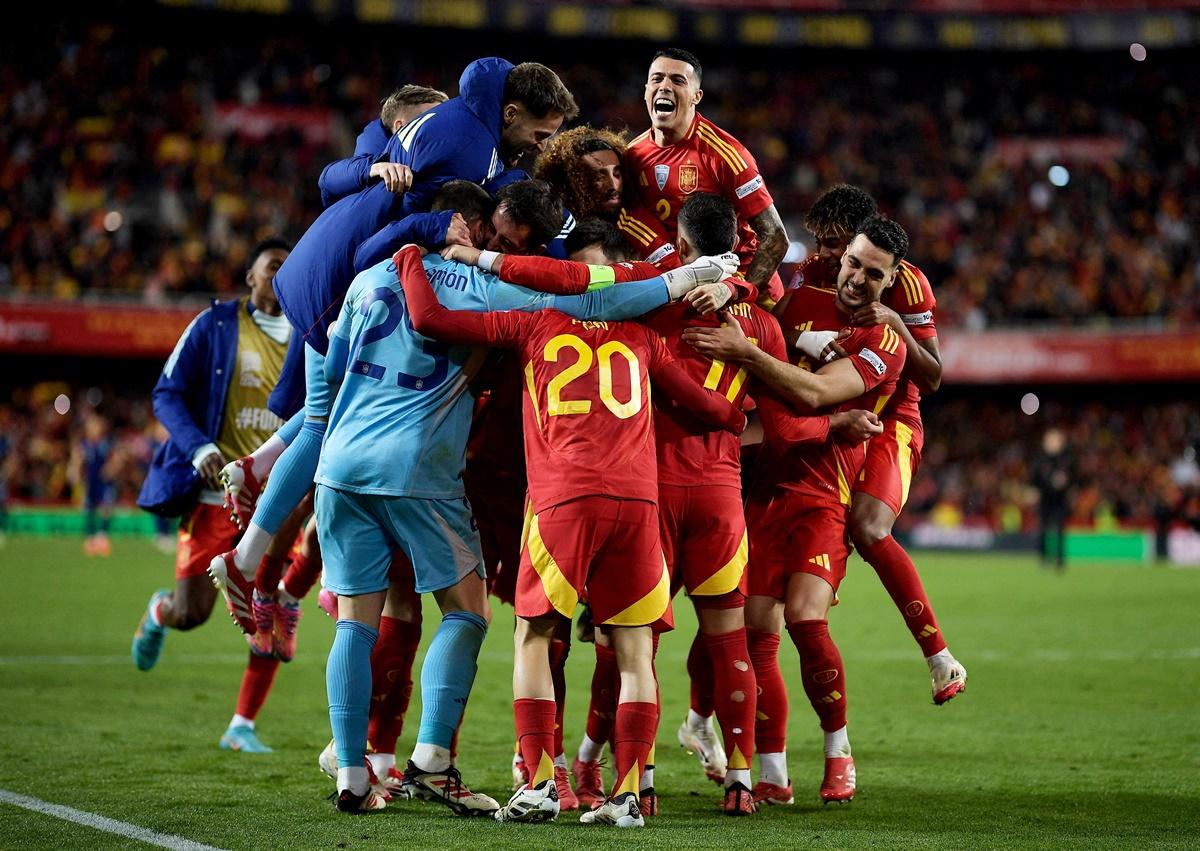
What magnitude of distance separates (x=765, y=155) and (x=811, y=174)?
49.3 inches

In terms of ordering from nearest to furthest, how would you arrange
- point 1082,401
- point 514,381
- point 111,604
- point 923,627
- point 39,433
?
point 514,381
point 923,627
point 111,604
point 39,433
point 1082,401

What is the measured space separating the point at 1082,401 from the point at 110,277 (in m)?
22.0

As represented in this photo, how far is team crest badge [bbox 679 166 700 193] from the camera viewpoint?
22.9 ft

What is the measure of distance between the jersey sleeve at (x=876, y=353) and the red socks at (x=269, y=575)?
2.82 metres

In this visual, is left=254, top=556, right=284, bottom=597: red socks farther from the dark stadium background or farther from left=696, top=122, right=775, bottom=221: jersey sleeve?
the dark stadium background

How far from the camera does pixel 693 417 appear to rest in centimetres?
596

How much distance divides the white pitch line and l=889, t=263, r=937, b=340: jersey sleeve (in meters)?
3.94

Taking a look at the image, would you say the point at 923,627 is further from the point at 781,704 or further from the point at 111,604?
the point at 111,604

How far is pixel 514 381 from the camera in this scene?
6.18m

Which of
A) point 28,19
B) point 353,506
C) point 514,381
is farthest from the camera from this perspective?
point 28,19

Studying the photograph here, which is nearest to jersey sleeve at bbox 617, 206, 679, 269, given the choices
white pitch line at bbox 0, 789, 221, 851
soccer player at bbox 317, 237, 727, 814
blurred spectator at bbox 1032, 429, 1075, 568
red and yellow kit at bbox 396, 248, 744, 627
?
soccer player at bbox 317, 237, 727, 814

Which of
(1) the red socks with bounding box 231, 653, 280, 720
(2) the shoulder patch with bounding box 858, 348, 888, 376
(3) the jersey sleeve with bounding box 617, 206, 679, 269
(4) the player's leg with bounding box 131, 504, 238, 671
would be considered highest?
(3) the jersey sleeve with bounding box 617, 206, 679, 269

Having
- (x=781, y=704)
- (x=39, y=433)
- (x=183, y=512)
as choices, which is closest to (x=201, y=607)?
(x=183, y=512)

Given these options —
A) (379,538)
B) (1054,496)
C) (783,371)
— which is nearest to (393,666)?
(379,538)
